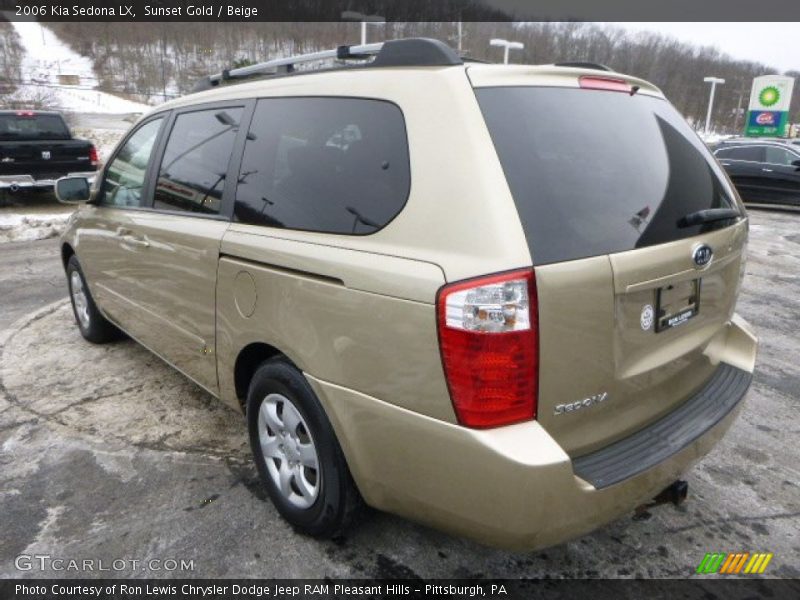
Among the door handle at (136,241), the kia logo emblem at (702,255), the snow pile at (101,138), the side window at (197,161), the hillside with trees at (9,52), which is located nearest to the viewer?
the kia logo emblem at (702,255)

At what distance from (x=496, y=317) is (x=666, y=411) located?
92 cm

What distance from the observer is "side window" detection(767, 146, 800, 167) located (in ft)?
43.8

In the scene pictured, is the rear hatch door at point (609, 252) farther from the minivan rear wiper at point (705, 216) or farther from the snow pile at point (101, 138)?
the snow pile at point (101, 138)

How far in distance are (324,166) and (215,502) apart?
1.61 m

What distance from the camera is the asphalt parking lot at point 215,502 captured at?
2.32 metres

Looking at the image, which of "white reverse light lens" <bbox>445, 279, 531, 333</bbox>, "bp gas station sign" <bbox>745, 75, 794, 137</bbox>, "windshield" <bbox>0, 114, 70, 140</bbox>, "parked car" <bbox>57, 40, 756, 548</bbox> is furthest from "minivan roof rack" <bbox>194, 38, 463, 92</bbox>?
"bp gas station sign" <bbox>745, 75, 794, 137</bbox>

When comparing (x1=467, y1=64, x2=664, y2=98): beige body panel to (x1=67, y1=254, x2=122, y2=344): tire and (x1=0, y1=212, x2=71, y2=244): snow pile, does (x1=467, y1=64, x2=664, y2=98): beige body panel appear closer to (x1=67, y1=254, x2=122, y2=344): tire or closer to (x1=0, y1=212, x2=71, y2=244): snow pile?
(x1=67, y1=254, x2=122, y2=344): tire

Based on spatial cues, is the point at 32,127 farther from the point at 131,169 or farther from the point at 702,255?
the point at 702,255

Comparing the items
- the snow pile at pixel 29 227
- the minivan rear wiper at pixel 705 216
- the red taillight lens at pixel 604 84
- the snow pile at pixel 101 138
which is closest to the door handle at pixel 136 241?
the red taillight lens at pixel 604 84

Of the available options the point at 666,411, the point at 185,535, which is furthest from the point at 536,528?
the point at 185,535

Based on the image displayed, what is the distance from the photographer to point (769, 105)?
37094 millimetres

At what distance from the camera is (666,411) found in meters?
2.15

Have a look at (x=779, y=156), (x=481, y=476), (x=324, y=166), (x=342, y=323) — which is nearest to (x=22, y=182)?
(x=324, y=166)

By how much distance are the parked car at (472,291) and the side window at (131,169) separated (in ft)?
3.40
